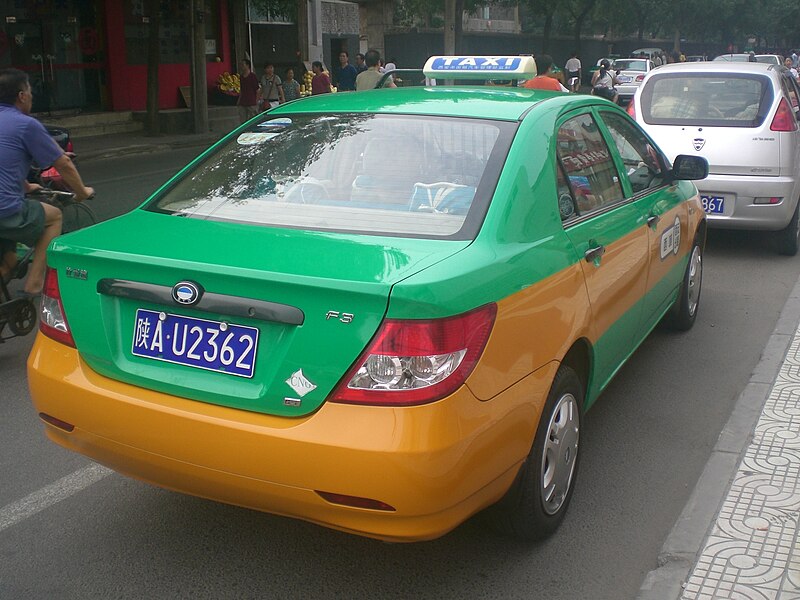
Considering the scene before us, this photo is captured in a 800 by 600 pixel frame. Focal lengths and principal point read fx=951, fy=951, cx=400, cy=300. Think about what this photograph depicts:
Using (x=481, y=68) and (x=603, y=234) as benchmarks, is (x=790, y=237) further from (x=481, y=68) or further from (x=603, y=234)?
(x=603, y=234)

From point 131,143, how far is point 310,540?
55.3 ft

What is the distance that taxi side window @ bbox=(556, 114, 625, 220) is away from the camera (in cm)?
394

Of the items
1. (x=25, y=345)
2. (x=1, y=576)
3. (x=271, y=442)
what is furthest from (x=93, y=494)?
(x=25, y=345)

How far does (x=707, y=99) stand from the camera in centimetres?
889

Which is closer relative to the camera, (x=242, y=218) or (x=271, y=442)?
(x=271, y=442)

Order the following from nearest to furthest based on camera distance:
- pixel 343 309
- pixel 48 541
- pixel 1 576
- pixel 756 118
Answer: pixel 343 309 < pixel 1 576 < pixel 48 541 < pixel 756 118

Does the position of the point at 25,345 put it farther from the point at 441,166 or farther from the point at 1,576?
the point at 441,166

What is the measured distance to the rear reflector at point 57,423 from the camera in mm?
3277

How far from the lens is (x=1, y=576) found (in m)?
3.35

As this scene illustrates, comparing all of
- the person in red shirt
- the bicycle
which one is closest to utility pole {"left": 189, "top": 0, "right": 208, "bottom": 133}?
the person in red shirt

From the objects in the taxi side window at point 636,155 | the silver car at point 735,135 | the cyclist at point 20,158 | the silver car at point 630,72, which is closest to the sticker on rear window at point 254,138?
the taxi side window at point 636,155

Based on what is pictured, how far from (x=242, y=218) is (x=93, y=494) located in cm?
140

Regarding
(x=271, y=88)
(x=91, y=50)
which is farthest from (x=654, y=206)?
(x=91, y=50)

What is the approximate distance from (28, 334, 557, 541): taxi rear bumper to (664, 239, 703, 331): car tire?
123 inches
